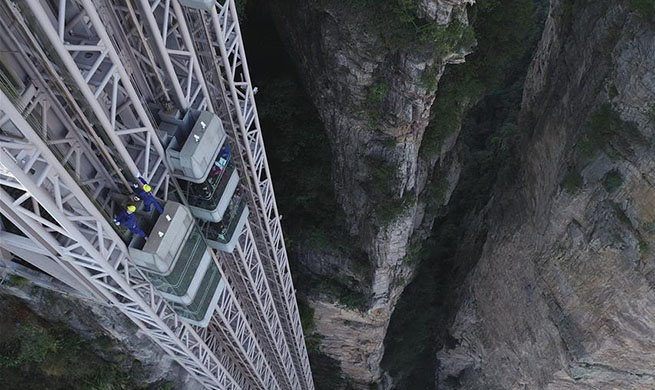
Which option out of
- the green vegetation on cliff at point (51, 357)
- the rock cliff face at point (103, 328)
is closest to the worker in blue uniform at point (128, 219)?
the rock cliff face at point (103, 328)

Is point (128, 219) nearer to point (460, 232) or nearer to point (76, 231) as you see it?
point (76, 231)

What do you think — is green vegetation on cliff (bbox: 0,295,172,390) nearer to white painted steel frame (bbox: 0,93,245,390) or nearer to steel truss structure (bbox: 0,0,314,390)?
steel truss structure (bbox: 0,0,314,390)

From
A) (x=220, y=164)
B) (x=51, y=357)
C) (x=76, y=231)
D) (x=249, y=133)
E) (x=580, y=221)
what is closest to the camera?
(x=76, y=231)

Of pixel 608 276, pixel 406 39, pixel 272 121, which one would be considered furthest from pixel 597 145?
pixel 272 121

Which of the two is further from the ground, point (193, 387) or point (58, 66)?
point (58, 66)

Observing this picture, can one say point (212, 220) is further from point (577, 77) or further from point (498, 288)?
point (498, 288)

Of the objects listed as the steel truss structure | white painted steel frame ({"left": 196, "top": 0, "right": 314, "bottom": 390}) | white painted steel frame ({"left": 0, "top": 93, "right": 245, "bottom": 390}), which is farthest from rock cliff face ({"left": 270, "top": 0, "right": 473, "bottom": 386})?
white painted steel frame ({"left": 0, "top": 93, "right": 245, "bottom": 390})

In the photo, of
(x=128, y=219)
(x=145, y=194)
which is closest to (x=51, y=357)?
(x=128, y=219)
